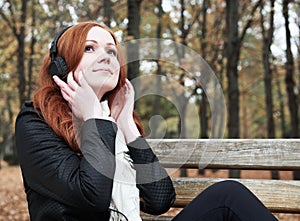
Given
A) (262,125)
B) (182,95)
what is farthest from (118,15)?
(262,125)

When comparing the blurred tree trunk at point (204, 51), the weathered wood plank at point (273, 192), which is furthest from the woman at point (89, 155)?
the blurred tree trunk at point (204, 51)

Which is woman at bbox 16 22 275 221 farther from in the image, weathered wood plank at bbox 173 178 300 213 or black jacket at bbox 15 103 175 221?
weathered wood plank at bbox 173 178 300 213

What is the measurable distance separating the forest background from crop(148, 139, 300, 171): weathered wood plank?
0.20ft

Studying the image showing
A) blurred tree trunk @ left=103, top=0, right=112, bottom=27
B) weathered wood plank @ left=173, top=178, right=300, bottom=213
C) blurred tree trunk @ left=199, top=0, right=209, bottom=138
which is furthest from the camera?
blurred tree trunk @ left=199, top=0, right=209, bottom=138

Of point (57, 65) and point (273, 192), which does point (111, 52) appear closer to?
point (57, 65)

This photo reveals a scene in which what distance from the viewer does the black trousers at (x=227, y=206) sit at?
6.00ft

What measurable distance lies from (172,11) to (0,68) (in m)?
4.79

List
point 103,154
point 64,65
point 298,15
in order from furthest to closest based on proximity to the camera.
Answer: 1. point 298,15
2. point 64,65
3. point 103,154

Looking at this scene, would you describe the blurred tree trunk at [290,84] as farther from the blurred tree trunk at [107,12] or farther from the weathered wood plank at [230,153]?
the weathered wood plank at [230,153]

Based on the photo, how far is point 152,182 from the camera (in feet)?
6.84

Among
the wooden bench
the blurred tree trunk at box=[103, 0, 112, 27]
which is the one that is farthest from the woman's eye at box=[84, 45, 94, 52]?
the blurred tree trunk at box=[103, 0, 112, 27]

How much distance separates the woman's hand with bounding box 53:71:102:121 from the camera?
1.92 metres

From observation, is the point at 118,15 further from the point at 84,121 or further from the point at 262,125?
→ the point at 262,125

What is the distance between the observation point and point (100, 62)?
1.98 metres
